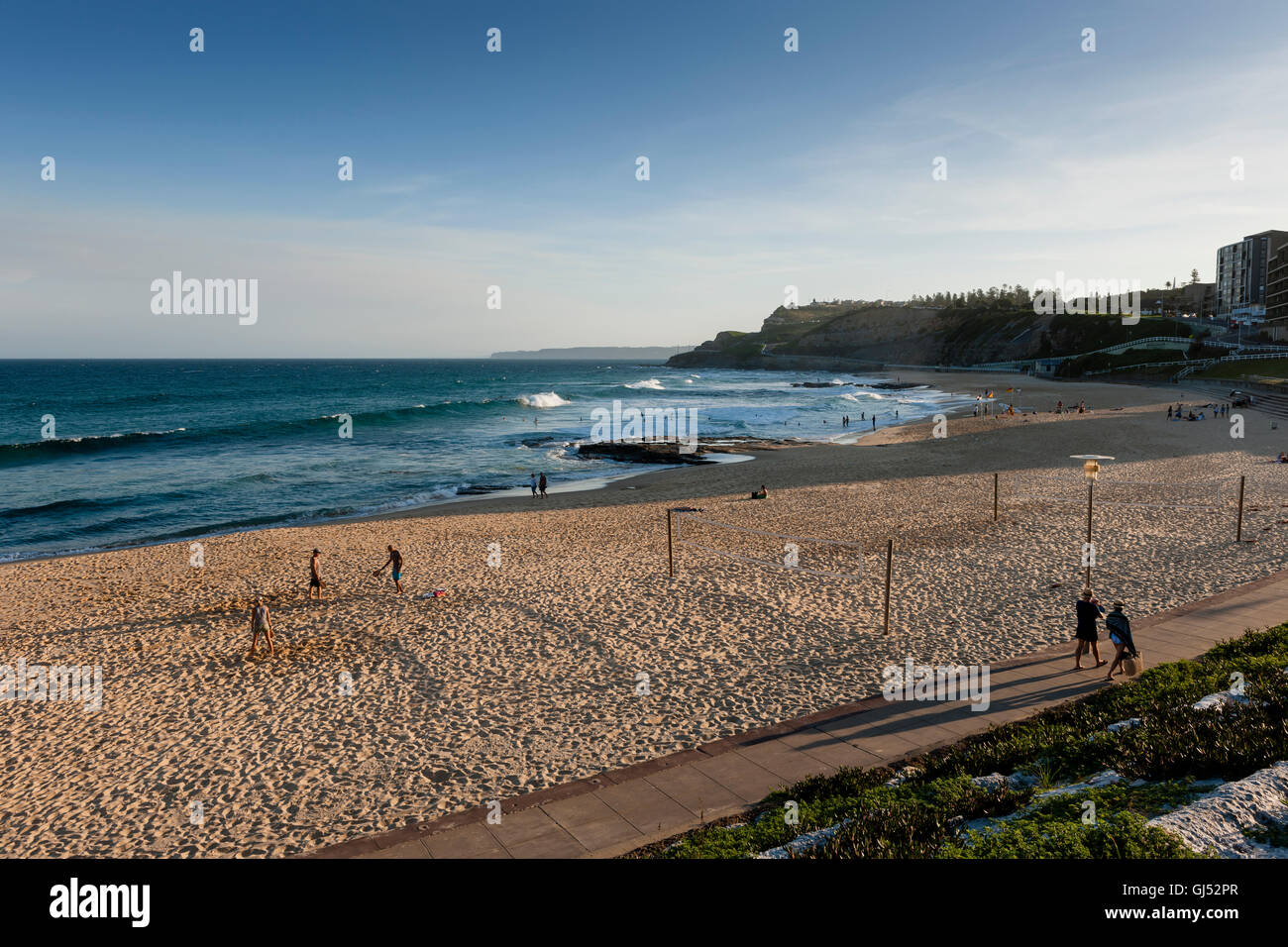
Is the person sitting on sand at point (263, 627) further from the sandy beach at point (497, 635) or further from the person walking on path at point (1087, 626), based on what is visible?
the person walking on path at point (1087, 626)

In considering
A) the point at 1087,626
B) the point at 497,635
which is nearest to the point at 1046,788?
the point at 1087,626

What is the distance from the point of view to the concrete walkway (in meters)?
7.53

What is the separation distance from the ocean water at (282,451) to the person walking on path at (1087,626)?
88.9 feet

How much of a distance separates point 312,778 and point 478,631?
5.42m

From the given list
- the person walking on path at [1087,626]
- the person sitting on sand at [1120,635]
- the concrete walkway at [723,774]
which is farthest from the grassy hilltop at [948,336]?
the concrete walkway at [723,774]

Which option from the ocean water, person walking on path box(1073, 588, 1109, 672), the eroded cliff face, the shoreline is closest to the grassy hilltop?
the eroded cliff face

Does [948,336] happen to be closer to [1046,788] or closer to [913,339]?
[913,339]

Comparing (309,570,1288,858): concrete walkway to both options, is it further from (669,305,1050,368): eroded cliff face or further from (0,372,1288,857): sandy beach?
(669,305,1050,368): eroded cliff face

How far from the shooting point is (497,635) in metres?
14.4

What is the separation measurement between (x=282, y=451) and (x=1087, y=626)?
167 ft

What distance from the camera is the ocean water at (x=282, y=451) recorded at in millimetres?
31094

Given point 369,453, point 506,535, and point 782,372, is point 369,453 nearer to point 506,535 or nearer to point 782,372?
point 506,535

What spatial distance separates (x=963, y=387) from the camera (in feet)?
303

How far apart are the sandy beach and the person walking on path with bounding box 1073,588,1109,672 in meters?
1.22
